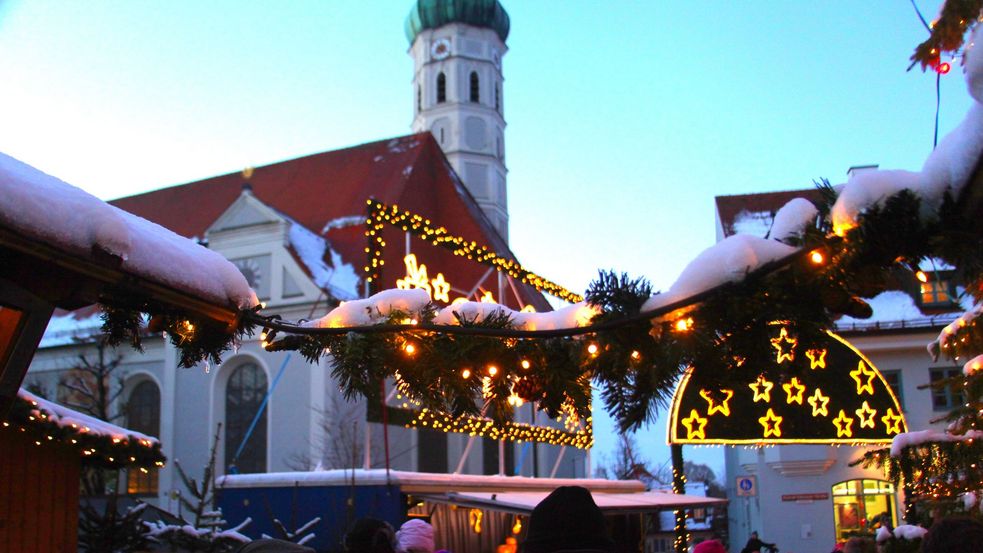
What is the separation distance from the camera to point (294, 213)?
119ft

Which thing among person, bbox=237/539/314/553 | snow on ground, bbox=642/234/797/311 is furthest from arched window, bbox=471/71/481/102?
person, bbox=237/539/314/553

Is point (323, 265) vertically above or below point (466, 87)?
below

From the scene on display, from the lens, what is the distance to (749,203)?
28.3 metres

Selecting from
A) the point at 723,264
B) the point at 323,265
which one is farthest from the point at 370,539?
the point at 323,265

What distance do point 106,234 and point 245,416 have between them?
29.3 metres

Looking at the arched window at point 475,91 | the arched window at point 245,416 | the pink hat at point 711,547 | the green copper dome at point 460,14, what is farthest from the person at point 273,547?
the green copper dome at point 460,14

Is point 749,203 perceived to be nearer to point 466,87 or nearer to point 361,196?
point 361,196

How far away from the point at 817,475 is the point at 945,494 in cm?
1558

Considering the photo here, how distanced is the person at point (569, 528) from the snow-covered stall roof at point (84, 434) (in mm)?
5478

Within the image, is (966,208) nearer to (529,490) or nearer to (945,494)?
(945,494)

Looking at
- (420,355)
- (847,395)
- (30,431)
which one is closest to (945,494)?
(847,395)

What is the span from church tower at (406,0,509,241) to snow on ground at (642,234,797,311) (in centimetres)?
4768

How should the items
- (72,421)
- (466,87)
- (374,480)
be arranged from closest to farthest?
(72,421)
(374,480)
(466,87)

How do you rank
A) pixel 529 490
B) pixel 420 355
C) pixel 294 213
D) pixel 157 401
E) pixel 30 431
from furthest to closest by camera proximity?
pixel 294 213 < pixel 157 401 < pixel 529 490 < pixel 30 431 < pixel 420 355
